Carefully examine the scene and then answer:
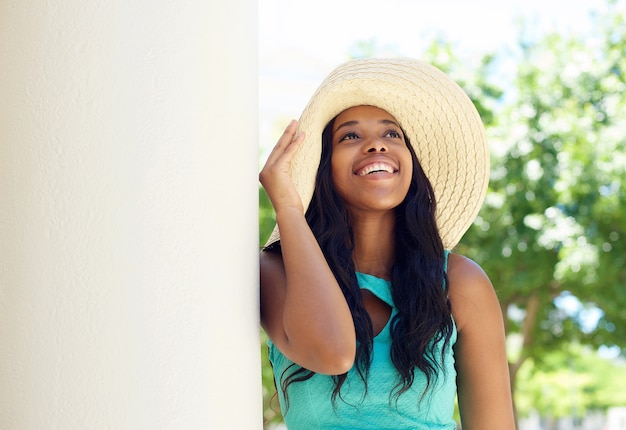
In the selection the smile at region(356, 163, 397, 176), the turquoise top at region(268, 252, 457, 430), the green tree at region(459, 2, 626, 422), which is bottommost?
the turquoise top at region(268, 252, 457, 430)

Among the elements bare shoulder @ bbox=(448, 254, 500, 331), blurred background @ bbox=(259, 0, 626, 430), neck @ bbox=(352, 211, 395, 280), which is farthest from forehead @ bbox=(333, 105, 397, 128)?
blurred background @ bbox=(259, 0, 626, 430)

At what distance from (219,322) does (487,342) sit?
114 centimetres

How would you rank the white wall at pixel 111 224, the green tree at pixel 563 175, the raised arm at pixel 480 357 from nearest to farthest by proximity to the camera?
1. the white wall at pixel 111 224
2. the raised arm at pixel 480 357
3. the green tree at pixel 563 175

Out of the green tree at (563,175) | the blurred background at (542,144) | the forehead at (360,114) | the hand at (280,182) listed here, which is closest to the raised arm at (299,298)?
the hand at (280,182)

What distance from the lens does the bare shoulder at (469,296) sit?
2760mm

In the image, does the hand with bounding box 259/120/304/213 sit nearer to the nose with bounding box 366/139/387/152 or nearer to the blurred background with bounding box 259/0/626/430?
the nose with bounding box 366/139/387/152

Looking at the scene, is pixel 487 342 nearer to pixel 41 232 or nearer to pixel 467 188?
pixel 467 188

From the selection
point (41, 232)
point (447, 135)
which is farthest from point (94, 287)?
point (447, 135)

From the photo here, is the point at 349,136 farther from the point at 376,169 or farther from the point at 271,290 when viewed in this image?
the point at 271,290

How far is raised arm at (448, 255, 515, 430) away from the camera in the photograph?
8.94 feet

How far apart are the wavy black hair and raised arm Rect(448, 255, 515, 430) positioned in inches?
2.4

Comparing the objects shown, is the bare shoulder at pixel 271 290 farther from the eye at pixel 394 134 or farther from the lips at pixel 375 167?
the eye at pixel 394 134

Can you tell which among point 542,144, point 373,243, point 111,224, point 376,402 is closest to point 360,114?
point 373,243

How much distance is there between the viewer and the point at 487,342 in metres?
2.74
